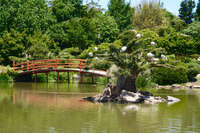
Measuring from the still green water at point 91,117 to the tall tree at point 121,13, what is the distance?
37.0m

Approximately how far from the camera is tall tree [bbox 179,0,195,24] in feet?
188

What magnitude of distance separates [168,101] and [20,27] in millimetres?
26403

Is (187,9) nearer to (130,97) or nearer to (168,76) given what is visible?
(168,76)

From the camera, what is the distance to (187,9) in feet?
190

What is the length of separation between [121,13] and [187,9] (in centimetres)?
1085

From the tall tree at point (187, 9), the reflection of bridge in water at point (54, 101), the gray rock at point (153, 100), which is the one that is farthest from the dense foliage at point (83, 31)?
the gray rock at point (153, 100)

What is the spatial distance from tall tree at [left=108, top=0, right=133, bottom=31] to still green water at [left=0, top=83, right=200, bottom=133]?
36983 millimetres

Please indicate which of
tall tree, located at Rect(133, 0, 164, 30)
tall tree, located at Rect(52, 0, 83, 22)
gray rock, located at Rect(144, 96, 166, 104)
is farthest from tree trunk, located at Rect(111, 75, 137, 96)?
tall tree, located at Rect(133, 0, 164, 30)

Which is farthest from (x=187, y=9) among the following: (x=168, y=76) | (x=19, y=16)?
(x=168, y=76)

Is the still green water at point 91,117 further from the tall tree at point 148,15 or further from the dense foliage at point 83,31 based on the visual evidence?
the tall tree at point 148,15

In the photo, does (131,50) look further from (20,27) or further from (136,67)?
(20,27)

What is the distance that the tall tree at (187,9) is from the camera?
5742 cm

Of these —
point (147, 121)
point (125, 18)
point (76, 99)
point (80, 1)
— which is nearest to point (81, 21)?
point (80, 1)

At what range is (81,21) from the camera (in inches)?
1709
